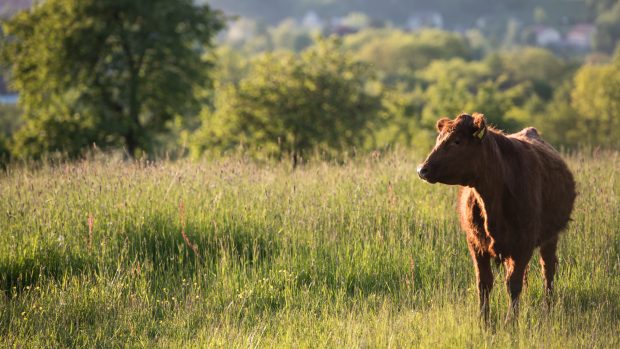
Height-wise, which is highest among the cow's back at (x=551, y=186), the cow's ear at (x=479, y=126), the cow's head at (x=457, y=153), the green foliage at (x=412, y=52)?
the green foliage at (x=412, y=52)

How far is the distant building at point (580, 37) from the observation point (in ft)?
606

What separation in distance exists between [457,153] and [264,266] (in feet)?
8.84

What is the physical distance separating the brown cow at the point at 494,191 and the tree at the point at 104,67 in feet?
67.0

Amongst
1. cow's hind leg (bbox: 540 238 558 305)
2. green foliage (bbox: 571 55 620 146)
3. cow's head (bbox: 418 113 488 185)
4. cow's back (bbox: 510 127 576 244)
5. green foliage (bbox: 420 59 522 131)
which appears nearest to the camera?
cow's head (bbox: 418 113 488 185)

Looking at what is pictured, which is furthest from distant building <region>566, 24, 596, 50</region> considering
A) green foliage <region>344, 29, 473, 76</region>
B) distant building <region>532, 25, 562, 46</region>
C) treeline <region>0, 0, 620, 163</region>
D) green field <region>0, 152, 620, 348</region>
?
green field <region>0, 152, 620, 348</region>

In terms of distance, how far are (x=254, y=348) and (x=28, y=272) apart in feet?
10.3

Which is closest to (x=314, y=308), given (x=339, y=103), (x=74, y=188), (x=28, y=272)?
(x=28, y=272)


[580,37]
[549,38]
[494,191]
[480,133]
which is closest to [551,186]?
[494,191]

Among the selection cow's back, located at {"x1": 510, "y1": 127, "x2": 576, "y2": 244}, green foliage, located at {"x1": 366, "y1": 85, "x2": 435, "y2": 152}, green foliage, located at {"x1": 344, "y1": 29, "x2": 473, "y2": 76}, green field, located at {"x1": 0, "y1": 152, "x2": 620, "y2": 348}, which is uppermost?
green foliage, located at {"x1": 344, "y1": 29, "x2": 473, "y2": 76}

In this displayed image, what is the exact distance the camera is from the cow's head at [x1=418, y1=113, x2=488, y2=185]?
5.59 metres

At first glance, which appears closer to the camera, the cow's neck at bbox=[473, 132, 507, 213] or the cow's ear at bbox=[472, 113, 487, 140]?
the cow's ear at bbox=[472, 113, 487, 140]

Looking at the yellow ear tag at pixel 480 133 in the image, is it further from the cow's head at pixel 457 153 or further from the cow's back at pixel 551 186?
the cow's back at pixel 551 186

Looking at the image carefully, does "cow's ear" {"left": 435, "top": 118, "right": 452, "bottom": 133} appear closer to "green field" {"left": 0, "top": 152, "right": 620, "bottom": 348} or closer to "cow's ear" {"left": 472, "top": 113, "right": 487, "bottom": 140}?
"cow's ear" {"left": 472, "top": 113, "right": 487, "bottom": 140}

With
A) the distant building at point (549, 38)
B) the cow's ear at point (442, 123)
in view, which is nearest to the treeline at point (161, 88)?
the cow's ear at point (442, 123)
